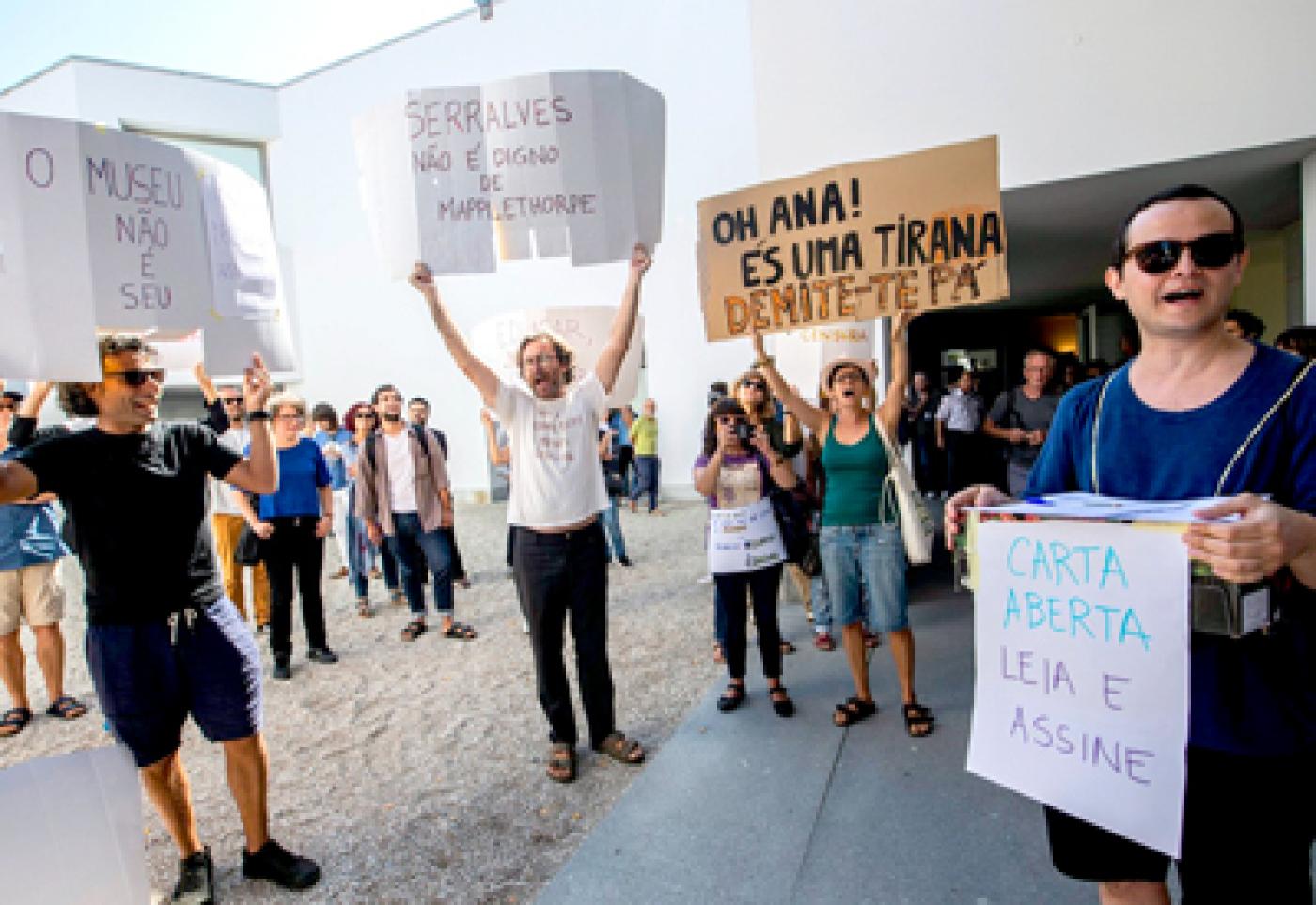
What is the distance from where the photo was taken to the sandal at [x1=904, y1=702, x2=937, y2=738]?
11.2ft

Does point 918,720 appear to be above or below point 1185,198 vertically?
below

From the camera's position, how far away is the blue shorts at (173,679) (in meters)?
2.45

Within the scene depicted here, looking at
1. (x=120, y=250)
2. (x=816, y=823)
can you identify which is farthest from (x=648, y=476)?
(x=120, y=250)

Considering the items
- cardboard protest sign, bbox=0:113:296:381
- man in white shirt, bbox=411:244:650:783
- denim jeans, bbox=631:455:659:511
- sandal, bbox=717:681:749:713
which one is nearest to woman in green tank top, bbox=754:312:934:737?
sandal, bbox=717:681:749:713

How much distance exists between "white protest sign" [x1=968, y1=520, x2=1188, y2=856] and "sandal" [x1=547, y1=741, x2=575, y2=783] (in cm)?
228

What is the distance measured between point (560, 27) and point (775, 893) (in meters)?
13.5

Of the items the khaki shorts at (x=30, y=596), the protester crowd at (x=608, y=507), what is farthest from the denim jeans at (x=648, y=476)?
the khaki shorts at (x=30, y=596)

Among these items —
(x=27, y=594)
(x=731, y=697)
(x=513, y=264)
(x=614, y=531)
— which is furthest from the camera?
(x=513, y=264)

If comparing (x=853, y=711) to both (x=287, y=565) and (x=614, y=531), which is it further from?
(x=614, y=531)

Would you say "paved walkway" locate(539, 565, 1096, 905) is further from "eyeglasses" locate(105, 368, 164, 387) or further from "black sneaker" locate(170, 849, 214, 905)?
"eyeglasses" locate(105, 368, 164, 387)

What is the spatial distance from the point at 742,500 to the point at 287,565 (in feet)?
11.2

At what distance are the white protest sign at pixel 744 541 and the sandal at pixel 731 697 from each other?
0.66 meters

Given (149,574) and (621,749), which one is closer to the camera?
(149,574)

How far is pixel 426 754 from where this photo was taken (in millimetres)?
3844
